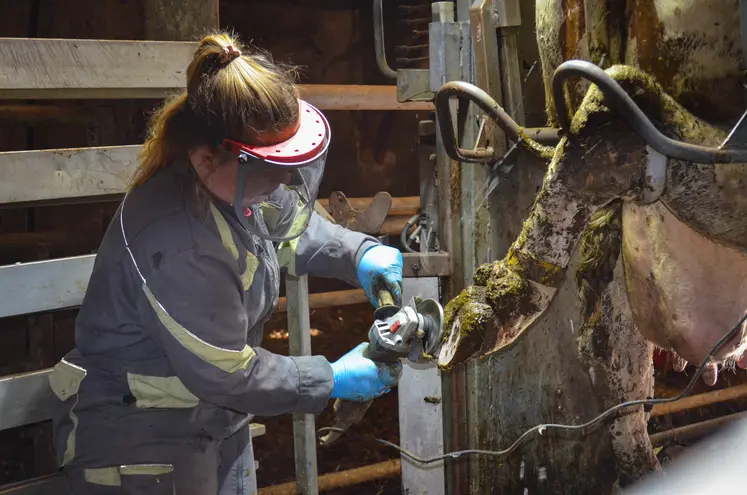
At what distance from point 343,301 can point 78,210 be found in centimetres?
152

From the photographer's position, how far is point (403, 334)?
2.15 m

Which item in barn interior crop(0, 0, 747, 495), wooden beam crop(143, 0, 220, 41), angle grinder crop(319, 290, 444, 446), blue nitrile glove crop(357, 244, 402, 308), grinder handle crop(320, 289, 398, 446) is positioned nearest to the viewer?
angle grinder crop(319, 290, 444, 446)

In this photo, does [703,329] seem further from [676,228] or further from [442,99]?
[442,99]

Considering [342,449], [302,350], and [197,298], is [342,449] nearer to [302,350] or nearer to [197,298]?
[302,350]

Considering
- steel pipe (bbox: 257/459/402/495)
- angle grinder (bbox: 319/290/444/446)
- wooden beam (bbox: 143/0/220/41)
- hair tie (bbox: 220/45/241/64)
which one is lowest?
steel pipe (bbox: 257/459/402/495)

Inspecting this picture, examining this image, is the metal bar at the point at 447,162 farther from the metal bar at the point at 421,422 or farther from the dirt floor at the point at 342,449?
the dirt floor at the point at 342,449

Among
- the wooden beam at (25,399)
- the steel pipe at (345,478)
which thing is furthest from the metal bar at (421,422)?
the wooden beam at (25,399)

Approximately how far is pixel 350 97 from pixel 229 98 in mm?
1494

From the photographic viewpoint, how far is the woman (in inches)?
74.6

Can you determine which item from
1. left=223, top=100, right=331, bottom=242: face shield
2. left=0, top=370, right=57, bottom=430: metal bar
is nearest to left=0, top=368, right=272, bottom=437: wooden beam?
left=0, top=370, right=57, bottom=430: metal bar

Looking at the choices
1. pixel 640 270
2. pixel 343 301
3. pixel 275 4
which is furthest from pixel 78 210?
pixel 640 270

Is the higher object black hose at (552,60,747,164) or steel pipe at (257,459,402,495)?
black hose at (552,60,747,164)

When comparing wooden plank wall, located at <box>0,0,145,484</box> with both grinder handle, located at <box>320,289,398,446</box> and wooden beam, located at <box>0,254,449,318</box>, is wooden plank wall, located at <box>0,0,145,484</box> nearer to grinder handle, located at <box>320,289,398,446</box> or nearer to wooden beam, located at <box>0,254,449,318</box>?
wooden beam, located at <box>0,254,449,318</box>

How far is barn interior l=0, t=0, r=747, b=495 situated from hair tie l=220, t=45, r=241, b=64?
0.65 metres
